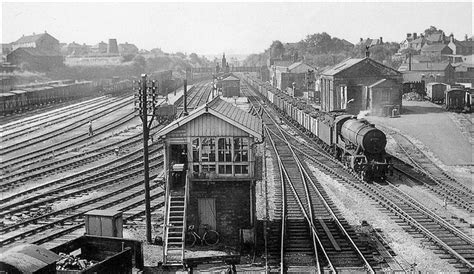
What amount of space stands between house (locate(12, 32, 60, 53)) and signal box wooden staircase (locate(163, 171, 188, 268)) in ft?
379

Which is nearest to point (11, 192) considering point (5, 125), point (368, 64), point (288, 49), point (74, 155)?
point (74, 155)

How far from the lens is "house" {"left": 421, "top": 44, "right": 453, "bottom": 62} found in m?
118

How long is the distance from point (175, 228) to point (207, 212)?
1247 millimetres

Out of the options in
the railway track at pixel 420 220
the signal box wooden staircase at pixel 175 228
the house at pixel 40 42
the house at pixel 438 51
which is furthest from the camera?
the house at pixel 40 42

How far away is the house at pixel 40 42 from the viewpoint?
4934 inches

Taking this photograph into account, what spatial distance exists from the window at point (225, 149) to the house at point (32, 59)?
8987 cm

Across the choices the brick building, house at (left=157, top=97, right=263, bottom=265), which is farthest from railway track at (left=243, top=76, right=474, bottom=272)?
the brick building

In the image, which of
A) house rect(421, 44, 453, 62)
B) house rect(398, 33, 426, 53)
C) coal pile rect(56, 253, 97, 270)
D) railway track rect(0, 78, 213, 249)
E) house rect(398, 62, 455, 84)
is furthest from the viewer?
house rect(398, 33, 426, 53)

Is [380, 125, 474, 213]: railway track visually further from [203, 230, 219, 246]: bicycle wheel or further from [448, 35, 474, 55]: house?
[448, 35, 474, 55]: house

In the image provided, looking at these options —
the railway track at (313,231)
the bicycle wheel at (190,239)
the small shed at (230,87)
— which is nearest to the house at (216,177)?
the bicycle wheel at (190,239)

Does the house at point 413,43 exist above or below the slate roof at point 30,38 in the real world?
below

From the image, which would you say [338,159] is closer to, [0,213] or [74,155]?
[74,155]

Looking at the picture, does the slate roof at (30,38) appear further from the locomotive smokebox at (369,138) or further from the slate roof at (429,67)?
the locomotive smokebox at (369,138)

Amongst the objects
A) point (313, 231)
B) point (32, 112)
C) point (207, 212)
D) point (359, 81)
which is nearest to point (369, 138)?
point (313, 231)
